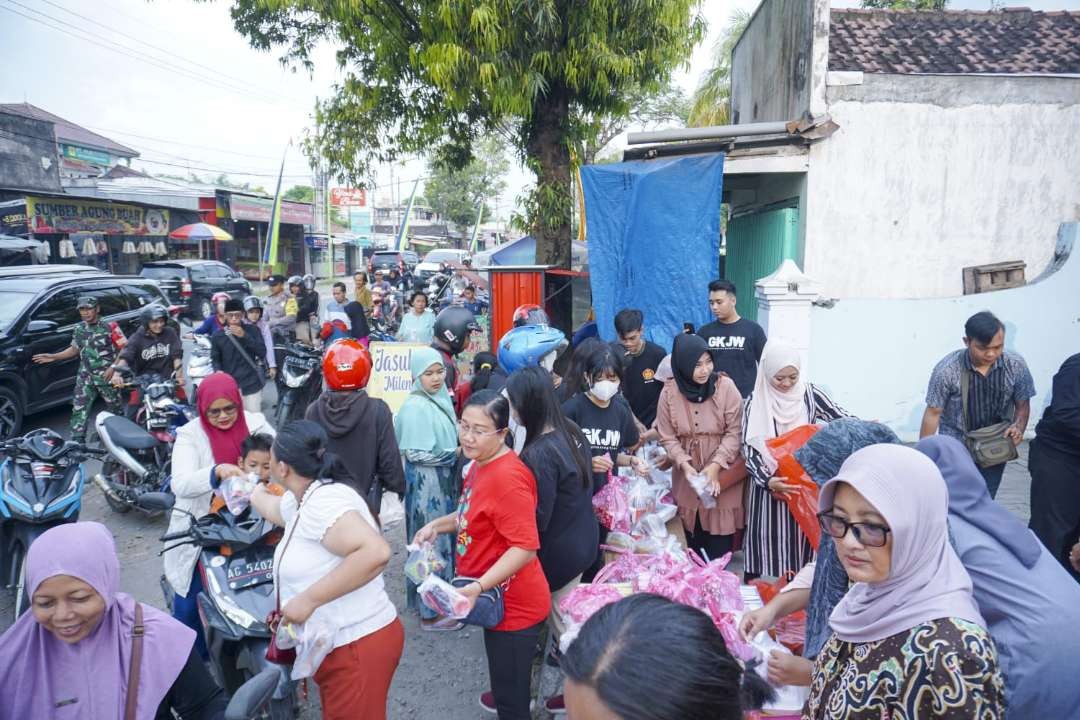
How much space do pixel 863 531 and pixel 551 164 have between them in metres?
7.72

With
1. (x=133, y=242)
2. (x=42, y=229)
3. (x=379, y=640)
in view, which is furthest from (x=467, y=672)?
(x=133, y=242)

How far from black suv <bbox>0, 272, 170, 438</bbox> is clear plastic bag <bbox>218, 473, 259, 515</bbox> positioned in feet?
20.5

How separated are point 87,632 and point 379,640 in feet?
3.03

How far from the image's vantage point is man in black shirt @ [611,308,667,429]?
4.99 meters

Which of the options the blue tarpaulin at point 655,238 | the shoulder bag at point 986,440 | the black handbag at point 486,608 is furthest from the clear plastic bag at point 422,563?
the blue tarpaulin at point 655,238

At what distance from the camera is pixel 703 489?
12.3ft

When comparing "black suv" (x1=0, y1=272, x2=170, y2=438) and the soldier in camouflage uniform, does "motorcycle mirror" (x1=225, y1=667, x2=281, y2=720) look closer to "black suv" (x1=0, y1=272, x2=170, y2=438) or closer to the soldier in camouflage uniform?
the soldier in camouflage uniform

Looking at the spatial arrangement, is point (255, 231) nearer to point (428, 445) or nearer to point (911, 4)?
point (911, 4)

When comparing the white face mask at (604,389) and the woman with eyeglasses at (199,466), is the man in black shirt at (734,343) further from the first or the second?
the woman with eyeglasses at (199,466)

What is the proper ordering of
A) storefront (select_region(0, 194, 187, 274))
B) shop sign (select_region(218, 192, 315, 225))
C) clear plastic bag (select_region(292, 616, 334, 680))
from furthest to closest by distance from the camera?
shop sign (select_region(218, 192, 315, 225))
storefront (select_region(0, 194, 187, 274))
clear plastic bag (select_region(292, 616, 334, 680))

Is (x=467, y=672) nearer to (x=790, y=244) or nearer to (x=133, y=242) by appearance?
(x=790, y=244)

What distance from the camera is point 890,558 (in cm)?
161

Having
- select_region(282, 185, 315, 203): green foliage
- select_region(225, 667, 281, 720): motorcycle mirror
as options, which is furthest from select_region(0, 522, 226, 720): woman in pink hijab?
select_region(282, 185, 315, 203): green foliage

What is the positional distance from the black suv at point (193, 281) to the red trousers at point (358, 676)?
1761 cm
